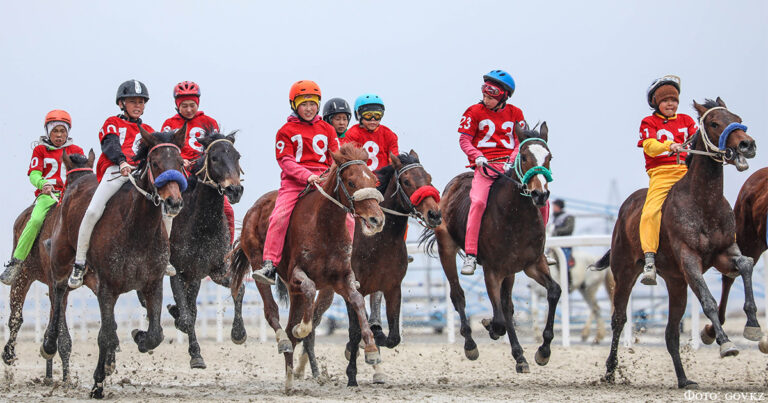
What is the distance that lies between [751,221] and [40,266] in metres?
8.35

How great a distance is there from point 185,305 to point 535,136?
13.6ft

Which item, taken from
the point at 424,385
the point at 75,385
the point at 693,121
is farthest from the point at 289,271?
the point at 693,121

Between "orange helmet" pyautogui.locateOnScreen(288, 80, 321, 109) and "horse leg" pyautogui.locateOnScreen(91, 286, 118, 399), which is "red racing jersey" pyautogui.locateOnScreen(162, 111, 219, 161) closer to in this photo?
"orange helmet" pyautogui.locateOnScreen(288, 80, 321, 109)

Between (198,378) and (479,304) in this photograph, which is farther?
(479,304)

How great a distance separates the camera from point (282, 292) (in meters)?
10.6

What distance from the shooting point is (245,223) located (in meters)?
10.6

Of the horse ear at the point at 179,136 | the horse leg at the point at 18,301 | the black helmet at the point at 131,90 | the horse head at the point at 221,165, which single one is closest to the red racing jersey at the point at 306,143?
the horse head at the point at 221,165

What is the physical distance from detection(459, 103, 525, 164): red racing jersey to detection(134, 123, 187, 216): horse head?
335cm

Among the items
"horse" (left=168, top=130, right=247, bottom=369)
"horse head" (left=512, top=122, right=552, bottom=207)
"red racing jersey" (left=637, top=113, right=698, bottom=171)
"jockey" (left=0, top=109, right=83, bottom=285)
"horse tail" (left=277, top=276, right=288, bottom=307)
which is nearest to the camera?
"horse head" (left=512, top=122, right=552, bottom=207)

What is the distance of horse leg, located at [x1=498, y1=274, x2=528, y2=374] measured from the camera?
9.70 m

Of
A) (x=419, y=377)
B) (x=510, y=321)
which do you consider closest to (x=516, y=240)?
(x=510, y=321)

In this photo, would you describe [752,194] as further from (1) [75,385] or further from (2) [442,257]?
(1) [75,385]

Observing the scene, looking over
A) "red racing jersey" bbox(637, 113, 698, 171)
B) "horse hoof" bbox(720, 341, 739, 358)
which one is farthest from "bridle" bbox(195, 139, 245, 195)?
"horse hoof" bbox(720, 341, 739, 358)

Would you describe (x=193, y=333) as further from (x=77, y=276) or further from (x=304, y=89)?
(x=304, y=89)
